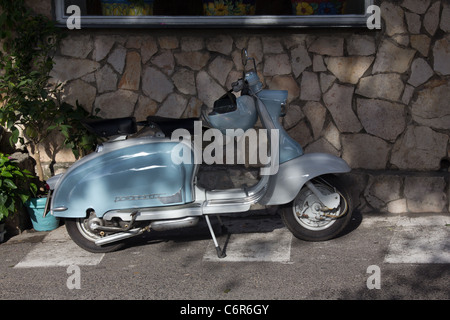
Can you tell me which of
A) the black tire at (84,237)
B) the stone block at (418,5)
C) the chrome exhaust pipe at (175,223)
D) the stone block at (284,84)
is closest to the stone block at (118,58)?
the stone block at (284,84)

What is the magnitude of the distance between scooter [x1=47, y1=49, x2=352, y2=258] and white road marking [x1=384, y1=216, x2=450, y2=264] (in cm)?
50

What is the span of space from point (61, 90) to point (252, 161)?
1.96 metres

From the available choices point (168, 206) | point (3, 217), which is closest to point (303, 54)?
point (168, 206)

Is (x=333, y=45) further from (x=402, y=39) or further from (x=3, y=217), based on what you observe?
(x=3, y=217)

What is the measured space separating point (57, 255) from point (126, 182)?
95cm

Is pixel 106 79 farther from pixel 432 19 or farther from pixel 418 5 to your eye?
pixel 432 19

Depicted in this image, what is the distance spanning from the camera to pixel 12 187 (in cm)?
624

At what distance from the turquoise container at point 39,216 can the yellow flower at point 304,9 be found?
2.98 meters

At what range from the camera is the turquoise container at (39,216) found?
6559 mm

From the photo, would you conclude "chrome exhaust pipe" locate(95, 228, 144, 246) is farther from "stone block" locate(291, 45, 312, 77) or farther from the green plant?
"stone block" locate(291, 45, 312, 77)

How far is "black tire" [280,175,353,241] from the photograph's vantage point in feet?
19.1

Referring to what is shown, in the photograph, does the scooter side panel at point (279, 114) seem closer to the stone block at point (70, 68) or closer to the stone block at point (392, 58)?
the stone block at point (392, 58)

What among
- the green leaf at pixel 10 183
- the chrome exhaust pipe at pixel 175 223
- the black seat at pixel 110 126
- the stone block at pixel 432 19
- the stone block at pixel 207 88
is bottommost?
the chrome exhaust pipe at pixel 175 223

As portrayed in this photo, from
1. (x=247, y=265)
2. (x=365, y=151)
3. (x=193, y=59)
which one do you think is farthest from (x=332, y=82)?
(x=247, y=265)
